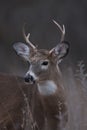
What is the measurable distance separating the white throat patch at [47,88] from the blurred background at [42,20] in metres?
8.47

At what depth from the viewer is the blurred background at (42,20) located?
21.3 metres

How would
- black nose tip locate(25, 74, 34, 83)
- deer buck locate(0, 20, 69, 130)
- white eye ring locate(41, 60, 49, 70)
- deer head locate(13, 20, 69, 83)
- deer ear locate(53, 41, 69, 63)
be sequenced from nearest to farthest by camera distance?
1. black nose tip locate(25, 74, 34, 83)
2. deer buck locate(0, 20, 69, 130)
3. deer head locate(13, 20, 69, 83)
4. white eye ring locate(41, 60, 49, 70)
5. deer ear locate(53, 41, 69, 63)

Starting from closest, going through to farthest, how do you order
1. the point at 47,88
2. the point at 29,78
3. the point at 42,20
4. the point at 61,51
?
the point at 29,78 → the point at 47,88 → the point at 61,51 → the point at 42,20

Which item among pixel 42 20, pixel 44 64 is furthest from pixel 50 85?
pixel 42 20

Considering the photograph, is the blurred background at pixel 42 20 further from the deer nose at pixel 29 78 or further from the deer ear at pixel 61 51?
the deer nose at pixel 29 78

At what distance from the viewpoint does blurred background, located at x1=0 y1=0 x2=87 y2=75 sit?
839 inches

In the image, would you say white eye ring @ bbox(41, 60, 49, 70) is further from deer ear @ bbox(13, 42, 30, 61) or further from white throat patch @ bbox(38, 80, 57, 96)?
deer ear @ bbox(13, 42, 30, 61)

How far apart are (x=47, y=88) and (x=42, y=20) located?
10.5 meters

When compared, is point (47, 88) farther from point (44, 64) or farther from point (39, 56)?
point (39, 56)

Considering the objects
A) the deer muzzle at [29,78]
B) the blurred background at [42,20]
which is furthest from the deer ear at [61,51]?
the blurred background at [42,20]

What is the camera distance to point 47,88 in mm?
12133

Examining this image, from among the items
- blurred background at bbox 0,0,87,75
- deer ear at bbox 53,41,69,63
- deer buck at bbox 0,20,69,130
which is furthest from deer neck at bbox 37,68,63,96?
blurred background at bbox 0,0,87,75

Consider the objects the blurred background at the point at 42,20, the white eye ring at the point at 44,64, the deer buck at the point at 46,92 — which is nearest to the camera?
the deer buck at the point at 46,92

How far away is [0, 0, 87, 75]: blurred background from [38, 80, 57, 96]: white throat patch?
847 cm
